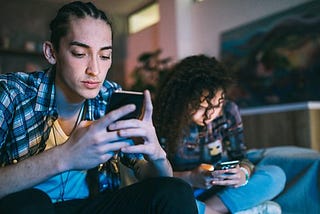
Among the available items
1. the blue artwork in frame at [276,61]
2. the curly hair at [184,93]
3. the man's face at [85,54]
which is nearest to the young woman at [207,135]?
the curly hair at [184,93]

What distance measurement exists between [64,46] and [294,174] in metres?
0.80

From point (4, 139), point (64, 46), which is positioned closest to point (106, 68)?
point (64, 46)

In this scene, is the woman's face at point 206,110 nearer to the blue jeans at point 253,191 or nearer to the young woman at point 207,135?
the young woman at point 207,135

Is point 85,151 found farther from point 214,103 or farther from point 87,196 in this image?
point 214,103

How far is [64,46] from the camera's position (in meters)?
0.62

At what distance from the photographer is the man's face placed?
1.97ft

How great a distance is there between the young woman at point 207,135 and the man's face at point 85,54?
13.8 inches

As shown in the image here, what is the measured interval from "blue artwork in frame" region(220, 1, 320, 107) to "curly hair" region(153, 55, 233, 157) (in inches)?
11.2

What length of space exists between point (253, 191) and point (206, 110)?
0.80 ft

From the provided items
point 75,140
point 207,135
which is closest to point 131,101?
point 75,140

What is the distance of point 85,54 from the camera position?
1.97 feet

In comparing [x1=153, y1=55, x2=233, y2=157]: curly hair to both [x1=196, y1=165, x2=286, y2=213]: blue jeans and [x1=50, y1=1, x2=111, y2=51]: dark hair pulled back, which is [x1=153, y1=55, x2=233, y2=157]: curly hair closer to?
[x1=196, y1=165, x2=286, y2=213]: blue jeans

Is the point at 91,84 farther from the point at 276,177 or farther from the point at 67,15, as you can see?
the point at 276,177

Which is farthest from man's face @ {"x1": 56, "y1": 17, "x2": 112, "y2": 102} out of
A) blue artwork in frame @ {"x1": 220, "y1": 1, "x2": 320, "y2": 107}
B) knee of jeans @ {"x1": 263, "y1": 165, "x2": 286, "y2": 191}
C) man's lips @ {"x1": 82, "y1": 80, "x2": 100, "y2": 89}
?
blue artwork in frame @ {"x1": 220, "y1": 1, "x2": 320, "y2": 107}
